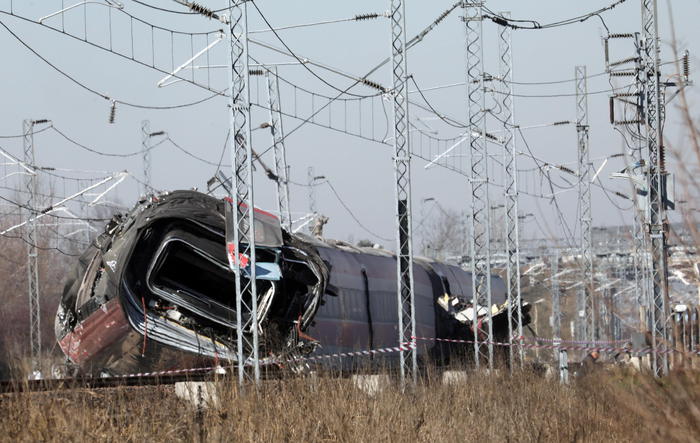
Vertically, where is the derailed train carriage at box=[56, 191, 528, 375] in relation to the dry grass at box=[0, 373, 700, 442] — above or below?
above

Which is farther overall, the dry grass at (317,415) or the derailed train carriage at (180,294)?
the derailed train carriage at (180,294)

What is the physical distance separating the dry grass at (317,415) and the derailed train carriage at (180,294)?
2.39m

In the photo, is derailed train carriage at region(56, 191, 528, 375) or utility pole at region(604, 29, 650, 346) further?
derailed train carriage at region(56, 191, 528, 375)

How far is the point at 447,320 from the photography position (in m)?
27.2

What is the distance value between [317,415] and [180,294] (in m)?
5.98

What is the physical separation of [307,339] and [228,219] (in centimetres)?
329

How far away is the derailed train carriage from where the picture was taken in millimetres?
16859

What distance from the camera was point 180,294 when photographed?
57.0ft

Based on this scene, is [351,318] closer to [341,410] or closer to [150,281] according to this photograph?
[150,281]

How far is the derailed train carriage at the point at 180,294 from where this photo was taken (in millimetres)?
16859

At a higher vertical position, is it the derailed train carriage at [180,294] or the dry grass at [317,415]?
the derailed train carriage at [180,294]

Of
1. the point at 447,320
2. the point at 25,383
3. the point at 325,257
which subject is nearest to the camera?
the point at 25,383

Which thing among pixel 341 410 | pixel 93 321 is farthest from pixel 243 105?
pixel 341 410

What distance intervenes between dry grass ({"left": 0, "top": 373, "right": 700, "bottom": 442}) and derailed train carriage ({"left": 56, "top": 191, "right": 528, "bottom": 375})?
2388 millimetres
